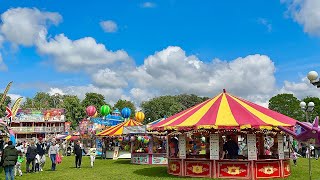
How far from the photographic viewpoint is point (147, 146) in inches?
959

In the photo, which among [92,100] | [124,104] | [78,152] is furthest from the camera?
[124,104]

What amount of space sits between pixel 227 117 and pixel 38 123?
55.4 metres

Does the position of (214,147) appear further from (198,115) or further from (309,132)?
(309,132)

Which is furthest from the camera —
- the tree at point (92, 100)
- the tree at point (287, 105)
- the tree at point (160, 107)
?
the tree at point (160, 107)

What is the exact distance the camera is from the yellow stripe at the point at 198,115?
15028mm

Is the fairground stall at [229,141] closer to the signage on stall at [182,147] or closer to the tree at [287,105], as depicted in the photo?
the signage on stall at [182,147]

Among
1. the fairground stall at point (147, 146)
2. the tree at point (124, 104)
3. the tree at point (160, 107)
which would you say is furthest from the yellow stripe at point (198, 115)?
the tree at point (124, 104)

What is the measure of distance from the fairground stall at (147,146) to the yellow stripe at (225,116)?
7116mm

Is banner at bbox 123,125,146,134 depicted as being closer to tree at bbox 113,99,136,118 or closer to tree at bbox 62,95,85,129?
tree at bbox 62,95,85,129

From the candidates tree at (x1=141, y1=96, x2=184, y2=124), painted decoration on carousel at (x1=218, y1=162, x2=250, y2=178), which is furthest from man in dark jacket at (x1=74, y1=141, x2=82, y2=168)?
tree at (x1=141, y1=96, x2=184, y2=124)

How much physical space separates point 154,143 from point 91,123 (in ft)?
50.4

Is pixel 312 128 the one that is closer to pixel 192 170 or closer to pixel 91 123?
pixel 192 170

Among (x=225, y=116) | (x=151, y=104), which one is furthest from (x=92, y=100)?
(x=225, y=116)

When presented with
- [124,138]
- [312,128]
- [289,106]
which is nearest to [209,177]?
[312,128]
